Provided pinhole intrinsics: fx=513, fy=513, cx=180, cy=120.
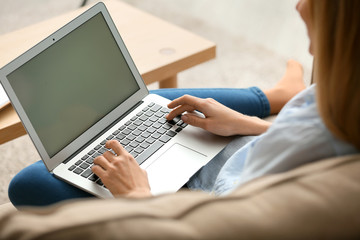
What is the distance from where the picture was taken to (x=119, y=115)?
1309 millimetres

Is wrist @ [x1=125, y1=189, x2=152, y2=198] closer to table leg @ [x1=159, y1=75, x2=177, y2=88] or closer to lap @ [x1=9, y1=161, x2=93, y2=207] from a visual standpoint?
lap @ [x1=9, y1=161, x2=93, y2=207]

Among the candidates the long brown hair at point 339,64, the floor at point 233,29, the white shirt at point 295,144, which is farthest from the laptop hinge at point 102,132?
the floor at point 233,29

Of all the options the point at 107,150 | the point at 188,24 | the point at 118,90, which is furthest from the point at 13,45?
the point at 188,24

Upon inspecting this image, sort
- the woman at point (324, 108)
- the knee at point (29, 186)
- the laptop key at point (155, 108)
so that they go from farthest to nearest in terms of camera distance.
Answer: the laptop key at point (155, 108) → the knee at point (29, 186) → the woman at point (324, 108)

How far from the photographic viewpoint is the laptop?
1.12 m

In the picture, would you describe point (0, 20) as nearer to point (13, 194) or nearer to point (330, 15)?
point (13, 194)

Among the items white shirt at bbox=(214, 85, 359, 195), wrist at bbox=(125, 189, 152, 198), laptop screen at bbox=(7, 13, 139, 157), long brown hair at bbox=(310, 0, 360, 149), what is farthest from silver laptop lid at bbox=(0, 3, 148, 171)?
long brown hair at bbox=(310, 0, 360, 149)

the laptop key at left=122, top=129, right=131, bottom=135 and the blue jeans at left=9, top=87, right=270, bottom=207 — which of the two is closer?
the blue jeans at left=9, top=87, right=270, bottom=207

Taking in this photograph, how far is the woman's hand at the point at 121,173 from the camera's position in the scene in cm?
103

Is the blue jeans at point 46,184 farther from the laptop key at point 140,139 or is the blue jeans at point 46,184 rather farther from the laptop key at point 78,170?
the laptop key at point 140,139

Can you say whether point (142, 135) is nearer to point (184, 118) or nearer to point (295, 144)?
point (184, 118)

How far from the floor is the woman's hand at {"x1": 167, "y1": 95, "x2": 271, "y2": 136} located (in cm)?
127

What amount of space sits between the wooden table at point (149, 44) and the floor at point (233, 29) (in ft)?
2.24

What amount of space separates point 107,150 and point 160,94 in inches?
10.6
